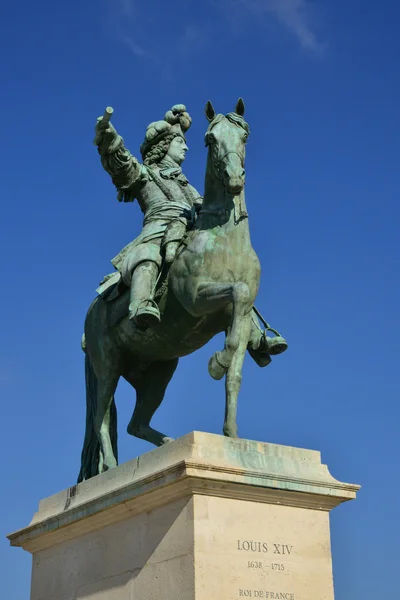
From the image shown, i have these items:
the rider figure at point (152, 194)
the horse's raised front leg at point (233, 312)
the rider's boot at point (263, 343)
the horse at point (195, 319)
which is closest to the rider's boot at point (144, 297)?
the rider figure at point (152, 194)

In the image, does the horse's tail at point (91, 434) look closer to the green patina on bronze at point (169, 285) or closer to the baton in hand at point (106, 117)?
the green patina on bronze at point (169, 285)

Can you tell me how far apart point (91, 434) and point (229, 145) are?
416cm

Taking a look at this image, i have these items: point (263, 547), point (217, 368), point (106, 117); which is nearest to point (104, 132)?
point (106, 117)

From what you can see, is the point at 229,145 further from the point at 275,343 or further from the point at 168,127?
the point at 168,127

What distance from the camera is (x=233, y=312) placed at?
10.3 m

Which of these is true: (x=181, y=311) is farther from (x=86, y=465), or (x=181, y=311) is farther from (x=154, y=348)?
(x=86, y=465)

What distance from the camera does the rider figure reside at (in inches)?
442

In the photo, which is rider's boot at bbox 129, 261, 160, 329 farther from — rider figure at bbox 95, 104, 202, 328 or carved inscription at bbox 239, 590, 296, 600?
carved inscription at bbox 239, 590, 296, 600

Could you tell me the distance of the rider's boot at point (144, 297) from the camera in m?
10.9

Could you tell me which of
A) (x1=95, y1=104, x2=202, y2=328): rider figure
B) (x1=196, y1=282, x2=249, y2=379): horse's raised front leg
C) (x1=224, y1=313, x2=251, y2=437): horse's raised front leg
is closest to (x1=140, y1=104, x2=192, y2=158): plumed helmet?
(x1=95, y1=104, x2=202, y2=328): rider figure

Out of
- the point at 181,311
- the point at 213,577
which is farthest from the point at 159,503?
the point at 181,311

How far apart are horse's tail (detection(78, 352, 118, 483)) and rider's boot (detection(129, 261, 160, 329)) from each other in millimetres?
1710

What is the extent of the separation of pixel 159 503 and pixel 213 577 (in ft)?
3.21

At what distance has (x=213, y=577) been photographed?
29.8ft
